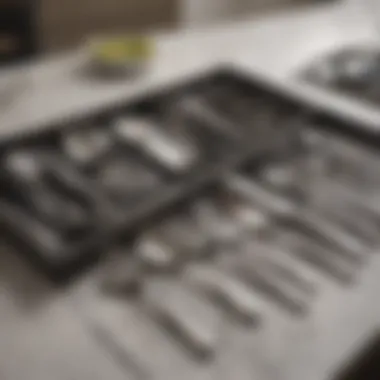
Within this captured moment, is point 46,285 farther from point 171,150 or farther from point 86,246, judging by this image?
point 171,150

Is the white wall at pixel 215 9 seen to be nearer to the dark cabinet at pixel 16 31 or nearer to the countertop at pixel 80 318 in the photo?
the dark cabinet at pixel 16 31

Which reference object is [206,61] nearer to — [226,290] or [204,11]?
[226,290]

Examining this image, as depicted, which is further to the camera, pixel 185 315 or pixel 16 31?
pixel 16 31

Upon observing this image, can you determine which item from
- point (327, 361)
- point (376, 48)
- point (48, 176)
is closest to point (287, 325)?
point (327, 361)

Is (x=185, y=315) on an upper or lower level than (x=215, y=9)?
upper

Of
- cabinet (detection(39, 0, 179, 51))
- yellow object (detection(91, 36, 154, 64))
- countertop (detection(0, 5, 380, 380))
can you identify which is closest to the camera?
countertop (detection(0, 5, 380, 380))

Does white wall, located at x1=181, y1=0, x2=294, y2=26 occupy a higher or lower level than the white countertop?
lower

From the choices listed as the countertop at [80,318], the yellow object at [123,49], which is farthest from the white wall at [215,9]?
the countertop at [80,318]

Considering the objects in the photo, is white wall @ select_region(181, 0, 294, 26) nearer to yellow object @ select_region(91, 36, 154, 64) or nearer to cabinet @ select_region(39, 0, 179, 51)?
cabinet @ select_region(39, 0, 179, 51)

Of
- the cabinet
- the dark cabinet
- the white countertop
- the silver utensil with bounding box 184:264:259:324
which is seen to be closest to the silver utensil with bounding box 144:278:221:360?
the silver utensil with bounding box 184:264:259:324

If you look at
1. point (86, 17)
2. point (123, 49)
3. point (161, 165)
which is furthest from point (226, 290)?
point (86, 17)

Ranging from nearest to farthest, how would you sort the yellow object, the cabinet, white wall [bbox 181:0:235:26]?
the yellow object → the cabinet → white wall [bbox 181:0:235:26]

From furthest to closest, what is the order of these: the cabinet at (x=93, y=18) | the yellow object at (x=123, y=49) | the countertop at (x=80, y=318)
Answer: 1. the cabinet at (x=93, y=18)
2. the yellow object at (x=123, y=49)
3. the countertop at (x=80, y=318)

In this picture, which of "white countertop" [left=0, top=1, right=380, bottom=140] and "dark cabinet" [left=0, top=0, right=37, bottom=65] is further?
"dark cabinet" [left=0, top=0, right=37, bottom=65]
